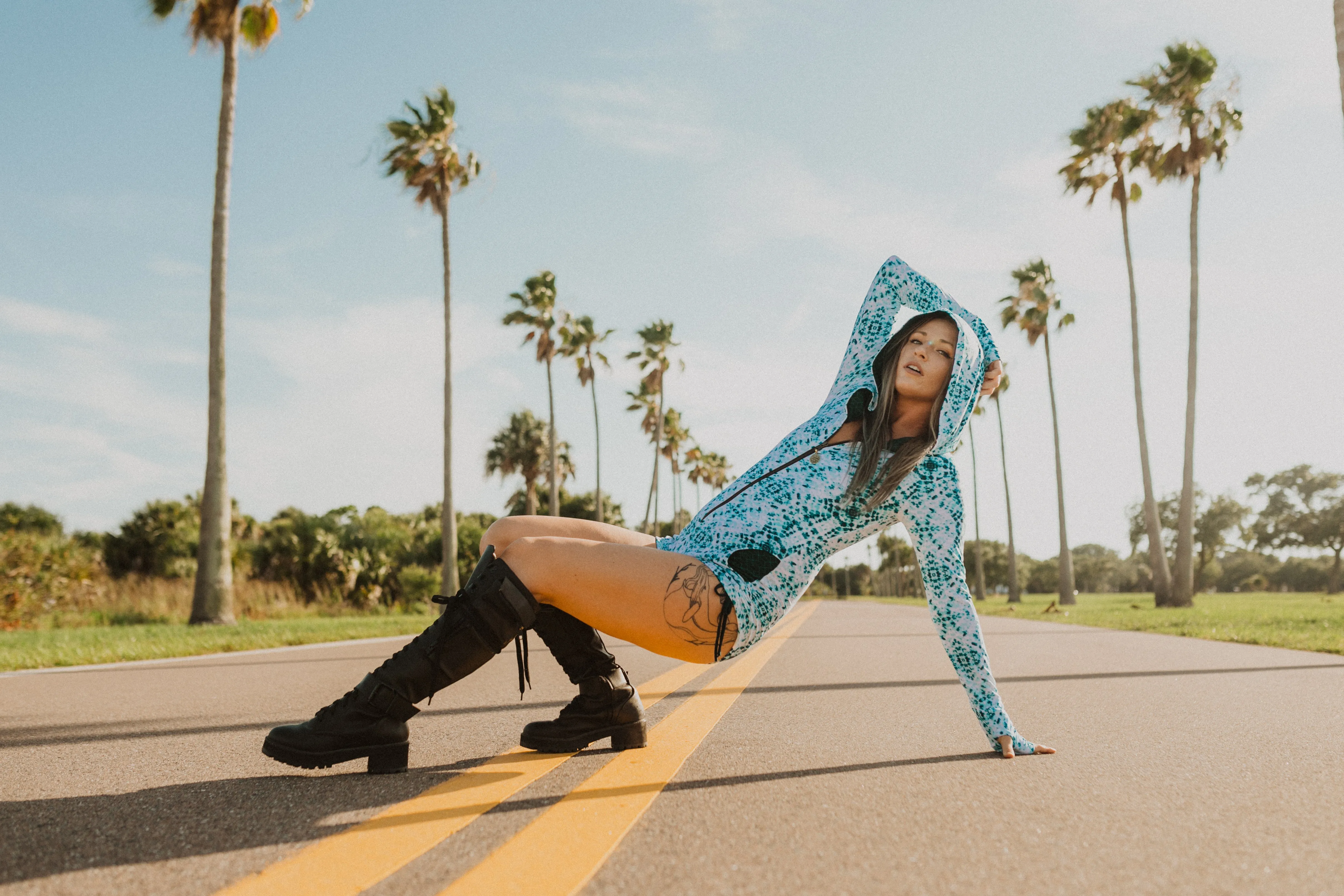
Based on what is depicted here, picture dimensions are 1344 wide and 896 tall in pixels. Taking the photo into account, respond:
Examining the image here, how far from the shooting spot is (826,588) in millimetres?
120438

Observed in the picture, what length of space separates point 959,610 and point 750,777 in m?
0.85

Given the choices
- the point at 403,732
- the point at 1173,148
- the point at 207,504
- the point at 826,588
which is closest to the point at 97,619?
the point at 207,504

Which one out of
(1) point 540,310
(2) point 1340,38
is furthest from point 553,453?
(2) point 1340,38

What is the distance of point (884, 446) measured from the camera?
2488 mm

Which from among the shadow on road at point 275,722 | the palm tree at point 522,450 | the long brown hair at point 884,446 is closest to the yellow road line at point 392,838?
the shadow on road at point 275,722

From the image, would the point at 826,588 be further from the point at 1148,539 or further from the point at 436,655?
the point at 436,655

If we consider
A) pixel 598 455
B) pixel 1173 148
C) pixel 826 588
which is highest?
pixel 1173 148

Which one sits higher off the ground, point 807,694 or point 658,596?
point 658,596

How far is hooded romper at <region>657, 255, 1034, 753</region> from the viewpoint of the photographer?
2.38 metres

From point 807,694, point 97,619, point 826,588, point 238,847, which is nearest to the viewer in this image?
point 238,847

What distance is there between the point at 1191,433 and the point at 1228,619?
842 cm

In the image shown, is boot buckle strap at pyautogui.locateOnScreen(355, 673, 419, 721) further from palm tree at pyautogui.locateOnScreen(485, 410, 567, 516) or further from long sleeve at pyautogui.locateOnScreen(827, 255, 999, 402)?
palm tree at pyautogui.locateOnScreen(485, 410, 567, 516)

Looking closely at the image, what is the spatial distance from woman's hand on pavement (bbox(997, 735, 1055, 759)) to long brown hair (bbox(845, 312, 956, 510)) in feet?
2.82

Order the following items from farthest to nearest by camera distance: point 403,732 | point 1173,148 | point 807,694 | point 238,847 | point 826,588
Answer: point 826,588 < point 1173,148 < point 807,694 < point 403,732 < point 238,847
